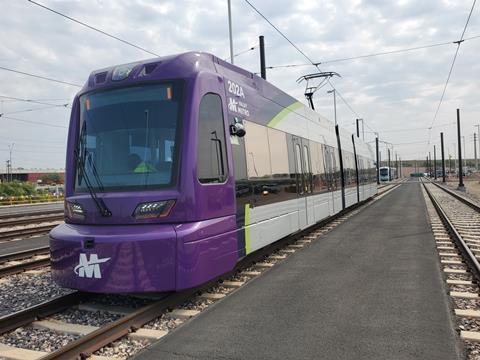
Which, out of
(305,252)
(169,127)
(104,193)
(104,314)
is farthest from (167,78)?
(305,252)

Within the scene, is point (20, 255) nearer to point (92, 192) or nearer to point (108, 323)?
point (92, 192)

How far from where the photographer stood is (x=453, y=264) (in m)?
8.07

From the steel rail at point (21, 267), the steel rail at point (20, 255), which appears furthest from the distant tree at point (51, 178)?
the steel rail at point (21, 267)

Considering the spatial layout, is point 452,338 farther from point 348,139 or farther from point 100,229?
point 348,139

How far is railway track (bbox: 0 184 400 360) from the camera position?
429 cm

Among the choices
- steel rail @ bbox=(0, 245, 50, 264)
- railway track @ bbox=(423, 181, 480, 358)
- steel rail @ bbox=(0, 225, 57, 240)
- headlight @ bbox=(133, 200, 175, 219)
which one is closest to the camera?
railway track @ bbox=(423, 181, 480, 358)

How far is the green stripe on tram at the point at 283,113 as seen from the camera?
29.5 ft

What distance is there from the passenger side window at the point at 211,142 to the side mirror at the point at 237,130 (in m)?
0.28

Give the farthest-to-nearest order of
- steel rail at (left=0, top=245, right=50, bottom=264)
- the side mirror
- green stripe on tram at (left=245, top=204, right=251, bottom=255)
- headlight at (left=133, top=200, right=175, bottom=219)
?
steel rail at (left=0, top=245, right=50, bottom=264) < green stripe on tram at (left=245, top=204, right=251, bottom=255) < the side mirror < headlight at (left=133, top=200, right=175, bottom=219)

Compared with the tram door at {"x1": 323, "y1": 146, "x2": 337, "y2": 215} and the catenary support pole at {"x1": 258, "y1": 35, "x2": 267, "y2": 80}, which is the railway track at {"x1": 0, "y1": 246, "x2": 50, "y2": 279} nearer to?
the tram door at {"x1": 323, "y1": 146, "x2": 337, "y2": 215}

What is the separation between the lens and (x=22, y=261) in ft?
31.0

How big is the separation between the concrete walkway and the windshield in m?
1.87

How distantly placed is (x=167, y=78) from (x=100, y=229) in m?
2.07

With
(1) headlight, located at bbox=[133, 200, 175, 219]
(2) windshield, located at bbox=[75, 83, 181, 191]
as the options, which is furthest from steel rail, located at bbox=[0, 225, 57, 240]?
(1) headlight, located at bbox=[133, 200, 175, 219]
